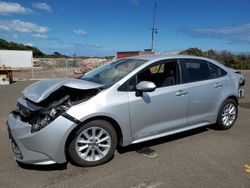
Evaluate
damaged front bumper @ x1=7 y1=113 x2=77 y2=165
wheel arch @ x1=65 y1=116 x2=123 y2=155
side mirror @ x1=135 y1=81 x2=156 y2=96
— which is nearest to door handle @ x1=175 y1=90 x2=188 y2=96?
side mirror @ x1=135 y1=81 x2=156 y2=96

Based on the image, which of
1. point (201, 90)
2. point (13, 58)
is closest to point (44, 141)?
point (201, 90)

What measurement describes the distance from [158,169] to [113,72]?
1813mm

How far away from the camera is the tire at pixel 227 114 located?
5.45 m

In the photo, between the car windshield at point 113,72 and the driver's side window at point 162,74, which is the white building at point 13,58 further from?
the driver's side window at point 162,74

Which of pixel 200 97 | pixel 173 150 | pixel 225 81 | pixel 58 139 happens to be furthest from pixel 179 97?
pixel 58 139

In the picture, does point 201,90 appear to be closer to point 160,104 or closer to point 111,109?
point 160,104

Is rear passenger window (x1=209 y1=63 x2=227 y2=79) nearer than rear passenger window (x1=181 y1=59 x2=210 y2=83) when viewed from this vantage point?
No

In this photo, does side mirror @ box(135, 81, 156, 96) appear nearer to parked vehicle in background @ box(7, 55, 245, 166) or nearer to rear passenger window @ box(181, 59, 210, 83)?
parked vehicle in background @ box(7, 55, 245, 166)

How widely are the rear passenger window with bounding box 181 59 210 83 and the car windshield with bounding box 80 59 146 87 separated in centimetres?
82

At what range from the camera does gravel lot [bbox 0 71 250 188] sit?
3408 mm

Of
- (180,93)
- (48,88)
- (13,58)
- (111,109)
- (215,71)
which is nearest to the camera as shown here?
(111,109)

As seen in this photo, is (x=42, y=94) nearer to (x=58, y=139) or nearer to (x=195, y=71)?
(x=58, y=139)

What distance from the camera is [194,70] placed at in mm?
4992

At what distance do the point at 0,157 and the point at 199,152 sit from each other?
3.19 metres
